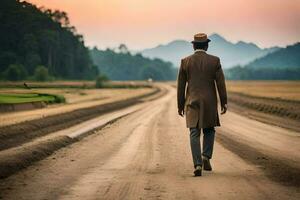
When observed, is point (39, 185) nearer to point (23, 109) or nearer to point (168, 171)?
point (168, 171)

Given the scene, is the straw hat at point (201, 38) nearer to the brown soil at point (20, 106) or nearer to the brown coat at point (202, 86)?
the brown coat at point (202, 86)

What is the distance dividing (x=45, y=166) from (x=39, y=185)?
8.27 ft

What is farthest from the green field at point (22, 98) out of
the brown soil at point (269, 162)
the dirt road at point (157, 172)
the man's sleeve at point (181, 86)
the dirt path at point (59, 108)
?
the man's sleeve at point (181, 86)

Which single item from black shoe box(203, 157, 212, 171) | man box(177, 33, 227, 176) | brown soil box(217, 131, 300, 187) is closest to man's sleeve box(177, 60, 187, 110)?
man box(177, 33, 227, 176)

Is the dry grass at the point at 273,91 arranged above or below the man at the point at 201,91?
below

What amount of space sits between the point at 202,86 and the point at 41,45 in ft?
328

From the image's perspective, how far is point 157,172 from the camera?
1070 centimetres

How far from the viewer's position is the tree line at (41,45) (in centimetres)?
4870

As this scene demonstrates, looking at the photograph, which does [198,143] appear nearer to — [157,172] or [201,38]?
[157,172]

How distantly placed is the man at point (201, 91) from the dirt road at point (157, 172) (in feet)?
2.21

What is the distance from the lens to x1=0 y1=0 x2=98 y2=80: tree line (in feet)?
160

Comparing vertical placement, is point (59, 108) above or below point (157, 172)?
below

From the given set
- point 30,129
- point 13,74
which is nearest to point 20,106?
point 13,74

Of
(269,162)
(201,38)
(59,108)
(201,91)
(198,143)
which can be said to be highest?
(201,38)
